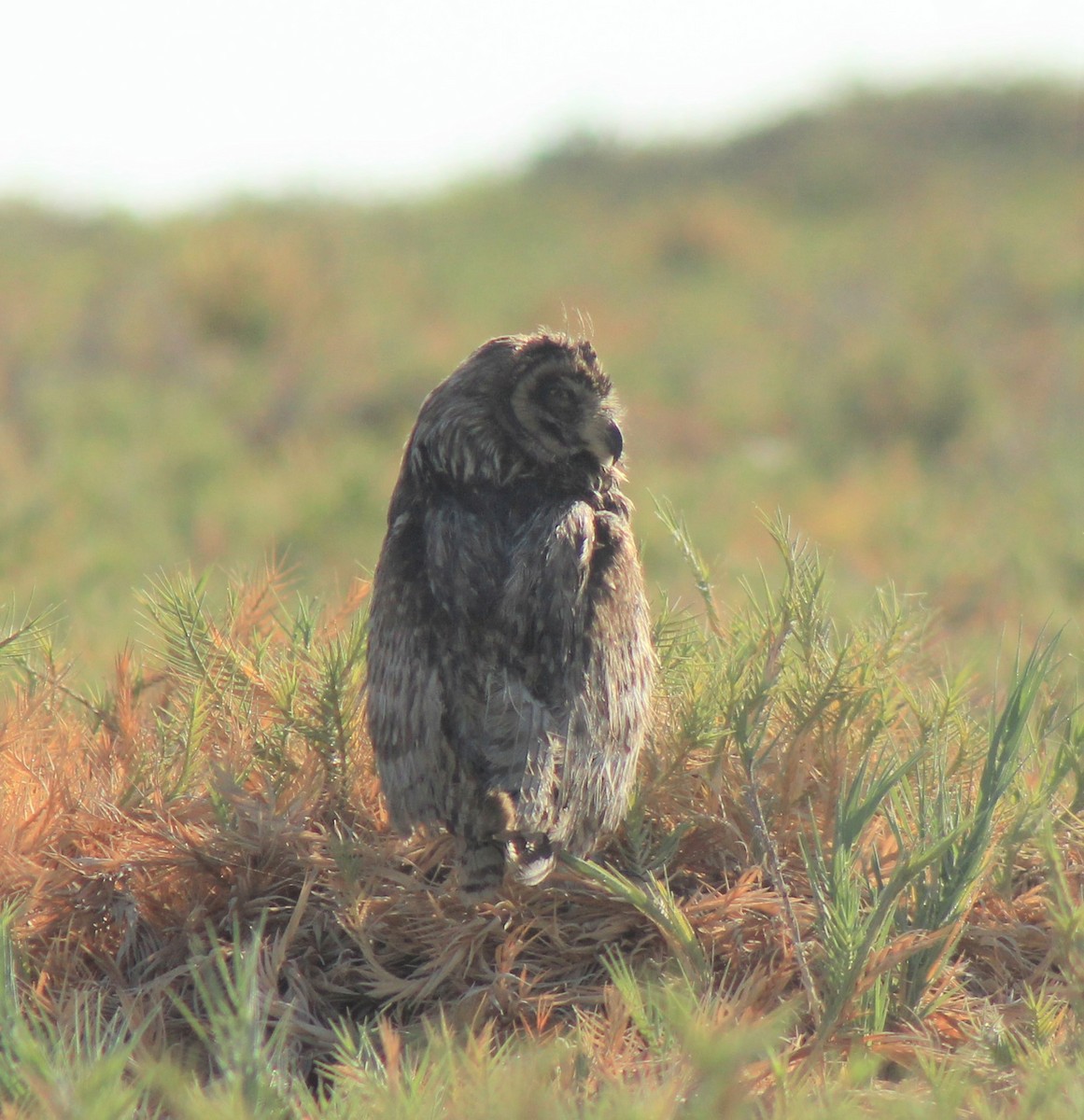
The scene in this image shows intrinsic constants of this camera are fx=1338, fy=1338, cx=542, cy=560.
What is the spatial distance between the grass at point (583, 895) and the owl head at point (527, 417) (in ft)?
1.05

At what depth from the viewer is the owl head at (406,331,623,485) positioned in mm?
3174

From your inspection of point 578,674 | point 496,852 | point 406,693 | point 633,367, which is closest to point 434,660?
point 406,693

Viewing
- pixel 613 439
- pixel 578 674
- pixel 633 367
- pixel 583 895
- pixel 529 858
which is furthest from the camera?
pixel 633 367

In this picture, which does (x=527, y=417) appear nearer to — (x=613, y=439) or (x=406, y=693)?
Result: (x=613, y=439)

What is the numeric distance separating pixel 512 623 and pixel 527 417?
54 centimetres

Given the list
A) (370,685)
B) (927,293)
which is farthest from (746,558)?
(927,293)

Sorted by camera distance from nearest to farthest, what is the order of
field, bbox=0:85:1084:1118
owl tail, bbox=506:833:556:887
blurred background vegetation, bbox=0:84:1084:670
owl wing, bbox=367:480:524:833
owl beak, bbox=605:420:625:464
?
field, bbox=0:85:1084:1118 < owl tail, bbox=506:833:556:887 < owl wing, bbox=367:480:524:833 < owl beak, bbox=605:420:625:464 < blurred background vegetation, bbox=0:84:1084:670

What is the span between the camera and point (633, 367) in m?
13.1

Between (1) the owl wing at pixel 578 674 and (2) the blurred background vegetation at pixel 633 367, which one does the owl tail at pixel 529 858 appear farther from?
(2) the blurred background vegetation at pixel 633 367

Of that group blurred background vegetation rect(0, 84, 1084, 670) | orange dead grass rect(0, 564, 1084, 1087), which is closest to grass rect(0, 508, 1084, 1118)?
orange dead grass rect(0, 564, 1084, 1087)

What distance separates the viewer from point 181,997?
113 inches

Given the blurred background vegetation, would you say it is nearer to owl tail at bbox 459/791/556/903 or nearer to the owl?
the owl

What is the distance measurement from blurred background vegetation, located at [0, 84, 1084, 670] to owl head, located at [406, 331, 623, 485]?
1.71 feet

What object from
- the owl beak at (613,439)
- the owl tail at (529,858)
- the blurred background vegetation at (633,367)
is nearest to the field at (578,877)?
the owl tail at (529,858)
